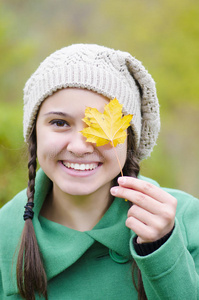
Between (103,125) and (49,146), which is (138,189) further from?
(49,146)

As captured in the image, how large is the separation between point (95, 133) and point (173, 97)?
23.3 ft

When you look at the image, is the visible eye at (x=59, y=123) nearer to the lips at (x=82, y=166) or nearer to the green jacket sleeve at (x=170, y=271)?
the lips at (x=82, y=166)

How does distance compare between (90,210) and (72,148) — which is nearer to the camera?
(72,148)

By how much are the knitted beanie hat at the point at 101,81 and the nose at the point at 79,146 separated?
0.88 feet

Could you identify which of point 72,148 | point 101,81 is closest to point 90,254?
point 72,148

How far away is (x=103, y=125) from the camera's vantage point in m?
1.92

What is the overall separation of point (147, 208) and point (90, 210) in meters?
0.63

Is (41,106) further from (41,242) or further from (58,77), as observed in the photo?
(41,242)

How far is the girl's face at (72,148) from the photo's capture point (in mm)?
2049

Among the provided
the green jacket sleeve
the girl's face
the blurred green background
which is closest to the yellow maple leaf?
the girl's face

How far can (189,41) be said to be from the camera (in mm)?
9117

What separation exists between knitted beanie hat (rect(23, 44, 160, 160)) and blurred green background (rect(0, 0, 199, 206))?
319 centimetres

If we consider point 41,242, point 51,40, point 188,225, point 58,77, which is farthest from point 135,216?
point 51,40

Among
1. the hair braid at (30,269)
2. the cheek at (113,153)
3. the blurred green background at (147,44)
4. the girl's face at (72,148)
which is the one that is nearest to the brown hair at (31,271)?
the hair braid at (30,269)
